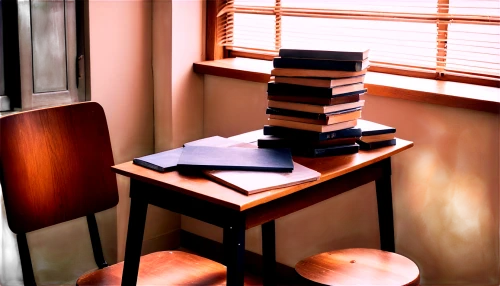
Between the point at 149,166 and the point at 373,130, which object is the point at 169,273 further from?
the point at 373,130

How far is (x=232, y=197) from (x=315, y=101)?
21.0 inches

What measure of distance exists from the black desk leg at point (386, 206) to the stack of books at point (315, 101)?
0.18 meters

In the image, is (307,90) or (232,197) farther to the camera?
(307,90)

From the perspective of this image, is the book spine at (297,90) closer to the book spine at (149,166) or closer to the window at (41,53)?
the book spine at (149,166)

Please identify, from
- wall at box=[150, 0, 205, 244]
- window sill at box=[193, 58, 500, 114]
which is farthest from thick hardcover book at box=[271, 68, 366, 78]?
wall at box=[150, 0, 205, 244]

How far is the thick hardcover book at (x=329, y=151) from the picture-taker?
204 cm

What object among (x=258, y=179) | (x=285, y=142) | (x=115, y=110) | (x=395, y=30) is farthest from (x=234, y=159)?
(x=115, y=110)

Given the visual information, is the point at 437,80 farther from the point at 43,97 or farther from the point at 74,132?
the point at 43,97

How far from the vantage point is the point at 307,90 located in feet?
6.74

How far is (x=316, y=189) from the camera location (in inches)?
75.5

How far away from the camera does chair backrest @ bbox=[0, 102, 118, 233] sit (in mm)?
1976

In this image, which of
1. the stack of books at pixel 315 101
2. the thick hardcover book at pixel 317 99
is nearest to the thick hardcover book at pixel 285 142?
the stack of books at pixel 315 101

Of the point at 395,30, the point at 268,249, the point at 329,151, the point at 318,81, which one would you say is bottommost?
the point at 268,249

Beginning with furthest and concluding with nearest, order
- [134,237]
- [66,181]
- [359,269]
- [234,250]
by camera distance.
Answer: [66,181] < [359,269] < [134,237] < [234,250]
